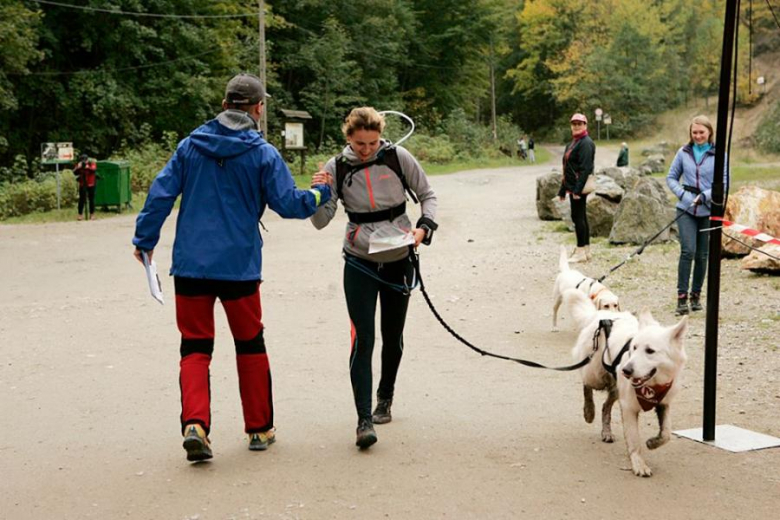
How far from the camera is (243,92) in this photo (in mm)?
5152

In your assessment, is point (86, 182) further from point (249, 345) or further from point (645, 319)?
point (645, 319)

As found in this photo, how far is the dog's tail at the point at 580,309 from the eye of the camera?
6.18 meters

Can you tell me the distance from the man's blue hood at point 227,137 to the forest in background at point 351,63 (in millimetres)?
5058

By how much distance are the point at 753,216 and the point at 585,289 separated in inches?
254

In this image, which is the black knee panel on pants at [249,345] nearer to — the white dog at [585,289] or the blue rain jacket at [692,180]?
the white dog at [585,289]

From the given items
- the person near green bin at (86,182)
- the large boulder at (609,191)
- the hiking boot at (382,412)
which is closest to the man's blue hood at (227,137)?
the hiking boot at (382,412)

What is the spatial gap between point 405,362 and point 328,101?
50166mm

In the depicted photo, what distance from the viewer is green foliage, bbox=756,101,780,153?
57.2m

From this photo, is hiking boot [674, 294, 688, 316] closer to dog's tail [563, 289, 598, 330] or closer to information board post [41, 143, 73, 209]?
dog's tail [563, 289, 598, 330]

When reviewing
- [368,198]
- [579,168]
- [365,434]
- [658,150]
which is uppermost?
[368,198]

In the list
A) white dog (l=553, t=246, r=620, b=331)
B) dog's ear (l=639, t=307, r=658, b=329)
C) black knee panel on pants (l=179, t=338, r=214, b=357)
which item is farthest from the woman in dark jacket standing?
black knee panel on pants (l=179, t=338, r=214, b=357)

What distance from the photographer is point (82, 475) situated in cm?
491

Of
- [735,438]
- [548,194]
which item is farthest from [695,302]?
[548,194]

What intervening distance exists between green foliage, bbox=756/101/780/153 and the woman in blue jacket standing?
168 feet
